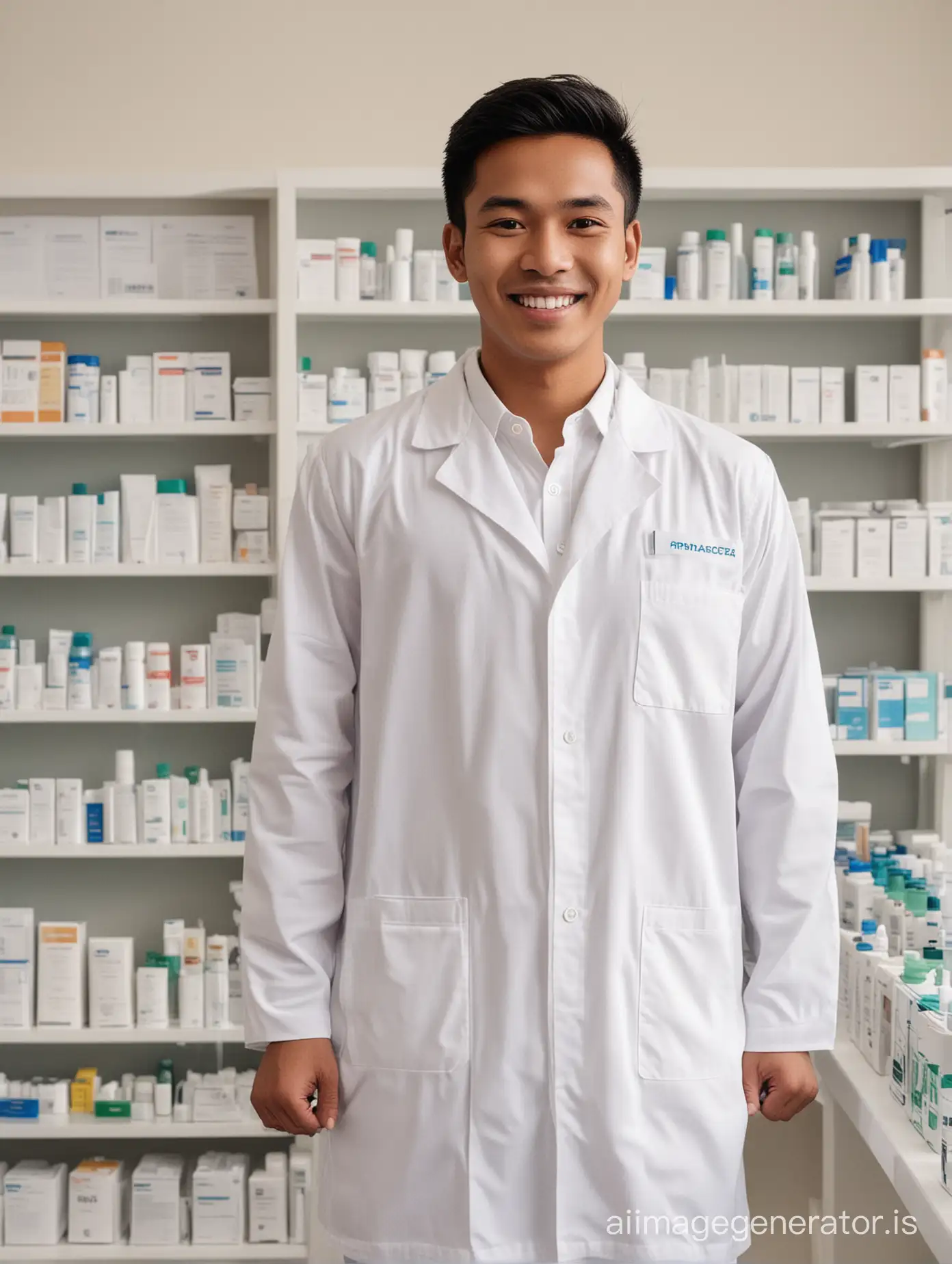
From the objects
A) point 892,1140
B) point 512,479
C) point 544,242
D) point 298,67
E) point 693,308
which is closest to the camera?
point 544,242

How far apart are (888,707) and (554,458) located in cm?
183

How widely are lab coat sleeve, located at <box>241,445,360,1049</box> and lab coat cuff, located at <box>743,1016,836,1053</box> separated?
0.48 metres

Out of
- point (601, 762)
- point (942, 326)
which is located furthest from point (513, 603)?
point (942, 326)

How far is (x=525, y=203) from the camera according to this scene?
1310mm

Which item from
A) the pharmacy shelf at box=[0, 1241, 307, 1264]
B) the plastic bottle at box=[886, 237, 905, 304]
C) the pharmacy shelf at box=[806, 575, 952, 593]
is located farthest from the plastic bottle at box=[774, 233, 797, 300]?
the pharmacy shelf at box=[0, 1241, 307, 1264]

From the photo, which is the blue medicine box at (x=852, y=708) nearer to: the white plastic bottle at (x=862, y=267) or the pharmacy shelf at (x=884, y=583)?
the pharmacy shelf at (x=884, y=583)

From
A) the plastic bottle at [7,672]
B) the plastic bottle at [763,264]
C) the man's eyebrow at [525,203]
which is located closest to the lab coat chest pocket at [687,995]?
the man's eyebrow at [525,203]

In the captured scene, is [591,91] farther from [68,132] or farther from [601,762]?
[68,132]

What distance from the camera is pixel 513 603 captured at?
1335 mm

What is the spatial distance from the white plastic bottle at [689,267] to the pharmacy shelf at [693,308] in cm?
3

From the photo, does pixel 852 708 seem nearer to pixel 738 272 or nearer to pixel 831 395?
pixel 831 395

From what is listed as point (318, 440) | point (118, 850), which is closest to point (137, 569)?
point (318, 440)

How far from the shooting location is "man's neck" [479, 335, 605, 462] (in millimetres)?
1400

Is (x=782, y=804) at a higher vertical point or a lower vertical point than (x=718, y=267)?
lower
